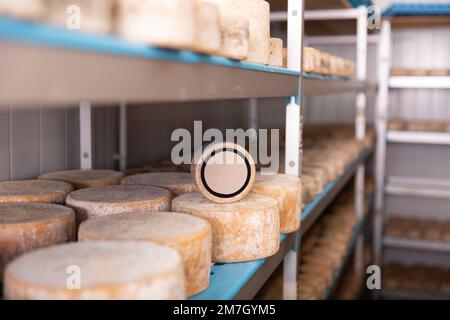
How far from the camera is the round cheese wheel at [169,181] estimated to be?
179 cm

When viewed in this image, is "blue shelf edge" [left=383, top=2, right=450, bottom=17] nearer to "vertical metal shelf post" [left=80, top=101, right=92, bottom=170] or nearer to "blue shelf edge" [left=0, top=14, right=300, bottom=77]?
"vertical metal shelf post" [left=80, top=101, right=92, bottom=170]

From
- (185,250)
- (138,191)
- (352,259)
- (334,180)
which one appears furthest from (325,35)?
(185,250)

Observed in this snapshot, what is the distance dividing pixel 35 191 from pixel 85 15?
977 millimetres

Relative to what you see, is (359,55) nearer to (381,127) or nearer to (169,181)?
(381,127)

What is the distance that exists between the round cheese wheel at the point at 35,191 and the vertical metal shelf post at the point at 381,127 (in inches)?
142

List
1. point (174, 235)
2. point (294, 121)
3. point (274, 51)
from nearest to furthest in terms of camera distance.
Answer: point (174, 235) → point (274, 51) → point (294, 121)

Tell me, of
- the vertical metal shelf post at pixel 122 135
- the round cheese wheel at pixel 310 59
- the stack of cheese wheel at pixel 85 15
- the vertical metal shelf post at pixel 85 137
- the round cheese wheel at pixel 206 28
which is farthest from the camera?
the vertical metal shelf post at pixel 122 135

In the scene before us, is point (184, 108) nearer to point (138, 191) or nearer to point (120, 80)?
point (138, 191)

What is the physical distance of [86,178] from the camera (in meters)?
1.93

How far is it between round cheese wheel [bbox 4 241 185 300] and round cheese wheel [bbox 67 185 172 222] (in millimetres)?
368

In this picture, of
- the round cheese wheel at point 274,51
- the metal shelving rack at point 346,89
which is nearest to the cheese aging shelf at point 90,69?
the round cheese wheel at point 274,51

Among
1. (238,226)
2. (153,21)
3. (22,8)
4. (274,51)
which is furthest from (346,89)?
(22,8)

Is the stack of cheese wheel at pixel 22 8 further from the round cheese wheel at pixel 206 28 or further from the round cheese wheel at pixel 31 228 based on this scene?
the round cheese wheel at pixel 31 228

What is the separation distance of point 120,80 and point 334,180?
2.38 meters
